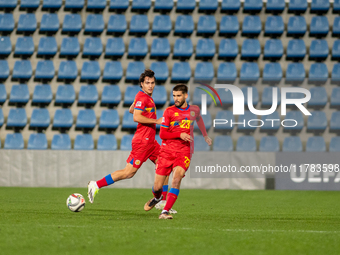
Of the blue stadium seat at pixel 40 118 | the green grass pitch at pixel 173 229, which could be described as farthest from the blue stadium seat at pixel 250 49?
the green grass pitch at pixel 173 229

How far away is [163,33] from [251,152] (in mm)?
4689

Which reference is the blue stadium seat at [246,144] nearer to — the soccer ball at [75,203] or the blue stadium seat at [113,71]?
the blue stadium seat at [113,71]

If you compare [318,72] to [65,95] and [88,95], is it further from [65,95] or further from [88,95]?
[65,95]

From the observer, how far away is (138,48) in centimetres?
1370

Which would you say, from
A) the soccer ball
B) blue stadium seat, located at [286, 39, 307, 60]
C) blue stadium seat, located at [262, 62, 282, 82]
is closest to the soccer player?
the soccer ball

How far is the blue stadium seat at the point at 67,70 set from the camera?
13547 mm

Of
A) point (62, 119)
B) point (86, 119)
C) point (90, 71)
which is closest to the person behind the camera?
point (86, 119)

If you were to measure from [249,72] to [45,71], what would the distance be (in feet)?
19.0

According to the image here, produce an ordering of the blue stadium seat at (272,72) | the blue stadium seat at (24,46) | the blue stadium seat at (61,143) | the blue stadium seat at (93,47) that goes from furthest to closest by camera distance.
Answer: the blue stadium seat at (24,46) < the blue stadium seat at (93,47) < the blue stadium seat at (272,72) < the blue stadium seat at (61,143)

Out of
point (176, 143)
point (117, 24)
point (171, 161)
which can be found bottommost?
point (171, 161)

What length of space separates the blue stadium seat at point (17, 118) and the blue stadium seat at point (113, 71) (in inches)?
98.6

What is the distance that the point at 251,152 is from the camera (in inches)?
457

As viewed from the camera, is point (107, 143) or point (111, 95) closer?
point (107, 143)

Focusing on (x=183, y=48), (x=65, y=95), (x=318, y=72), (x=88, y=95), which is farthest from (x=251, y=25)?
(x=65, y=95)
